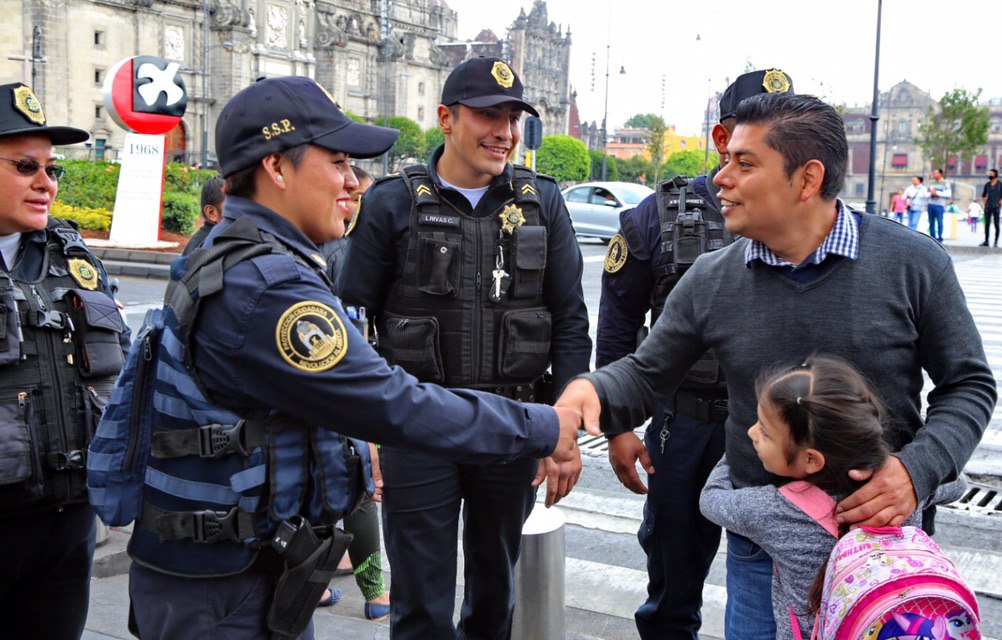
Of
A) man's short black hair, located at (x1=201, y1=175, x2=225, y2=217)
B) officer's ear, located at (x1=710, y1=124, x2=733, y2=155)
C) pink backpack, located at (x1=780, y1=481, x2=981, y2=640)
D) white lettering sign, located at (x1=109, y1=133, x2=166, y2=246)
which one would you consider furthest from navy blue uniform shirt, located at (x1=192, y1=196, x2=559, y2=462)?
white lettering sign, located at (x1=109, y1=133, x2=166, y2=246)

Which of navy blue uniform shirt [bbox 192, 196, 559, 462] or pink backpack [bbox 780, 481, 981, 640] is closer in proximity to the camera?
pink backpack [bbox 780, 481, 981, 640]

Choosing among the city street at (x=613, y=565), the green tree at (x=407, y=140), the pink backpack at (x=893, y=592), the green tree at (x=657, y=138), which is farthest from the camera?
the green tree at (x=657, y=138)

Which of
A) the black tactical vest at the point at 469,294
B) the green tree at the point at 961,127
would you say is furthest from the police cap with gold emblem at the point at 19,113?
the green tree at the point at 961,127

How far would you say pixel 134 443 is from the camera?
2.47 meters

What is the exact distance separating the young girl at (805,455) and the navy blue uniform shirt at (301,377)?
26.8 inches

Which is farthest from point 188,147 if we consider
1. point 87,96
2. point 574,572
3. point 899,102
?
point 899,102

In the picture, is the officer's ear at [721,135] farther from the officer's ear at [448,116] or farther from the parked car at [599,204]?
the parked car at [599,204]

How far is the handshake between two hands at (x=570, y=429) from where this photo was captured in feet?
9.23

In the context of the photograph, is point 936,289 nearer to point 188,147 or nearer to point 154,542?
point 154,542

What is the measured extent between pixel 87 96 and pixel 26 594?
65.0 meters

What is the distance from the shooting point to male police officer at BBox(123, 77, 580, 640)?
7.68ft

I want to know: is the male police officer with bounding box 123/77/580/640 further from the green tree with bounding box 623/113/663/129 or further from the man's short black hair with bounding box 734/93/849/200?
the green tree with bounding box 623/113/663/129

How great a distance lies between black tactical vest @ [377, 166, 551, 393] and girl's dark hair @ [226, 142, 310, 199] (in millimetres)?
1194

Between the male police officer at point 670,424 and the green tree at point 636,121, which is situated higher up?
the green tree at point 636,121
